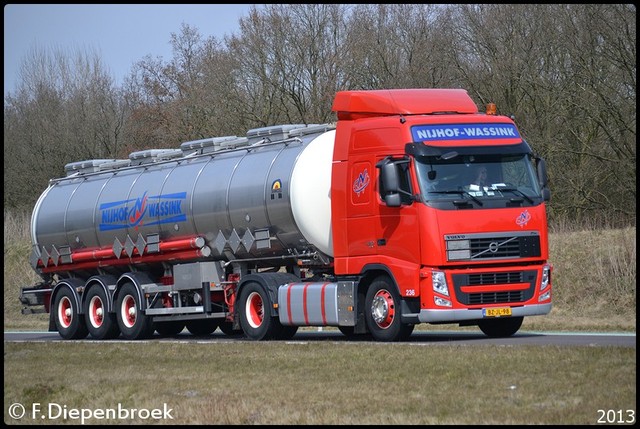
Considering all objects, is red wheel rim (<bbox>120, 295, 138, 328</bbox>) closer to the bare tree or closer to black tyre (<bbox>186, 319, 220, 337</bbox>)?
black tyre (<bbox>186, 319, 220, 337</bbox>)

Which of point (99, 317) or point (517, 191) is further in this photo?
point (99, 317)

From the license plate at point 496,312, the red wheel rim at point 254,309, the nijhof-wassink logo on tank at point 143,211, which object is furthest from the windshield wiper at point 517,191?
A: the nijhof-wassink logo on tank at point 143,211

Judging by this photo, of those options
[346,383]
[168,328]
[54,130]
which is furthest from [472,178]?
[54,130]

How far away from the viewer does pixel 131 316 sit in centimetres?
2669

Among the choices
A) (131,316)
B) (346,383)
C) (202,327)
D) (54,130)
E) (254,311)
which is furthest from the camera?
(54,130)

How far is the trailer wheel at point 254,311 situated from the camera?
74.7 ft

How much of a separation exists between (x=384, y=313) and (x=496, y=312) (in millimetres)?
1875

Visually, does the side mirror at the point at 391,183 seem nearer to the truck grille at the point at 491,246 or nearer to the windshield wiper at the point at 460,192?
the windshield wiper at the point at 460,192

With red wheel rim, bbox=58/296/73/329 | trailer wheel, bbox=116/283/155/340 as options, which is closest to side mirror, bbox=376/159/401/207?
trailer wheel, bbox=116/283/155/340

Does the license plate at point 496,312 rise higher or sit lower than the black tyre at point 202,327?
higher

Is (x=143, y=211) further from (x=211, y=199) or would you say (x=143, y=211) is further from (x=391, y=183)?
(x=391, y=183)

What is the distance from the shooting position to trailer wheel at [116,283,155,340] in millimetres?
26125

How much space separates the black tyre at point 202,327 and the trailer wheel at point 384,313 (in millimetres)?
7687

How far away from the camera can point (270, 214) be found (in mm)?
22766
